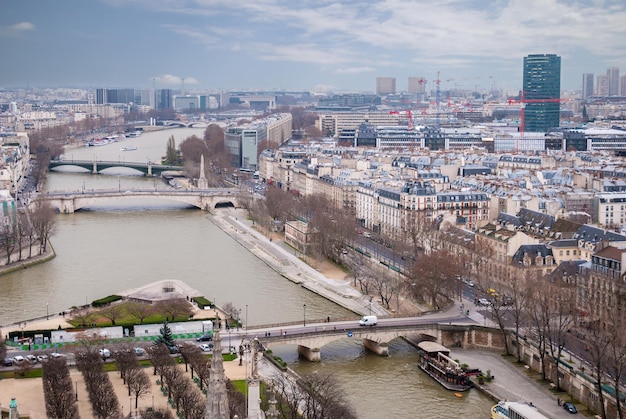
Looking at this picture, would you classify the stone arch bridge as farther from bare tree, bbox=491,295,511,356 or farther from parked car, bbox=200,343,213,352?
parked car, bbox=200,343,213,352

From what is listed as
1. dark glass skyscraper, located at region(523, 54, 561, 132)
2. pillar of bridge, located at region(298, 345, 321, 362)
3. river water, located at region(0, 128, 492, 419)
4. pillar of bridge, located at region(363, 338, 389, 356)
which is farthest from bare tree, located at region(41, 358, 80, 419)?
dark glass skyscraper, located at region(523, 54, 561, 132)

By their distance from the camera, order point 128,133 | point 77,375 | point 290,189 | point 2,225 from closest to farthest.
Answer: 1. point 77,375
2. point 2,225
3. point 290,189
4. point 128,133

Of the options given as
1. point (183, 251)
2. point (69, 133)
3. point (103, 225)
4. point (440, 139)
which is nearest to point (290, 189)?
point (103, 225)

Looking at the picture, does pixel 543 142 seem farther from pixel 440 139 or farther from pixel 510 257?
pixel 510 257

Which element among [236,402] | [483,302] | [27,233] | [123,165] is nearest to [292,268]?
[483,302]

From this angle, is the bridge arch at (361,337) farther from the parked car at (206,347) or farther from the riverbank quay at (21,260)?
the riverbank quay at (21,260)

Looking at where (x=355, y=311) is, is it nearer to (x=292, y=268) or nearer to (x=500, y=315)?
(x=500, y=315)
